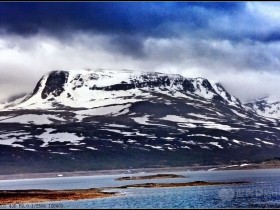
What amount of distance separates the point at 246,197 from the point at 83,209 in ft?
89.4

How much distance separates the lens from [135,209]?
6556 cm

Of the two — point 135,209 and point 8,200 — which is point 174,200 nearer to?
point 135,209

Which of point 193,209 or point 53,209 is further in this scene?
point 53,209

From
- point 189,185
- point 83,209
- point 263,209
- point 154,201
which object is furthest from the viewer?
point 189,185

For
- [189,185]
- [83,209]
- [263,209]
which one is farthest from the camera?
[189,185]

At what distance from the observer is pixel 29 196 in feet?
326

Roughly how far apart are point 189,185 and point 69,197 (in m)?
35.9

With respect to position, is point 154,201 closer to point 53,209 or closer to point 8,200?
point 53,209

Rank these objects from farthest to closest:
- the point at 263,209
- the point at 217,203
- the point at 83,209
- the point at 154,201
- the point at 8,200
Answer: the point at 8,200
the point at 154,201
the point at 217,203
the point at 83,209
the point at 263,209

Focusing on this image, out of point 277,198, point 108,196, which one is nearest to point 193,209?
point 277,198

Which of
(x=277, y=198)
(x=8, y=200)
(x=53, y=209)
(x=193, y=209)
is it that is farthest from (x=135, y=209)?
(x=8, y=200)

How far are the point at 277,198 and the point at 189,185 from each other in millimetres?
44355

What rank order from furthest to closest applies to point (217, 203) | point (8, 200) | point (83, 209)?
point (8, 200)
point (217, 203)
point (83, 209)

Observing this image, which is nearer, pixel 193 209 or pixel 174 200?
pixel 193 209
